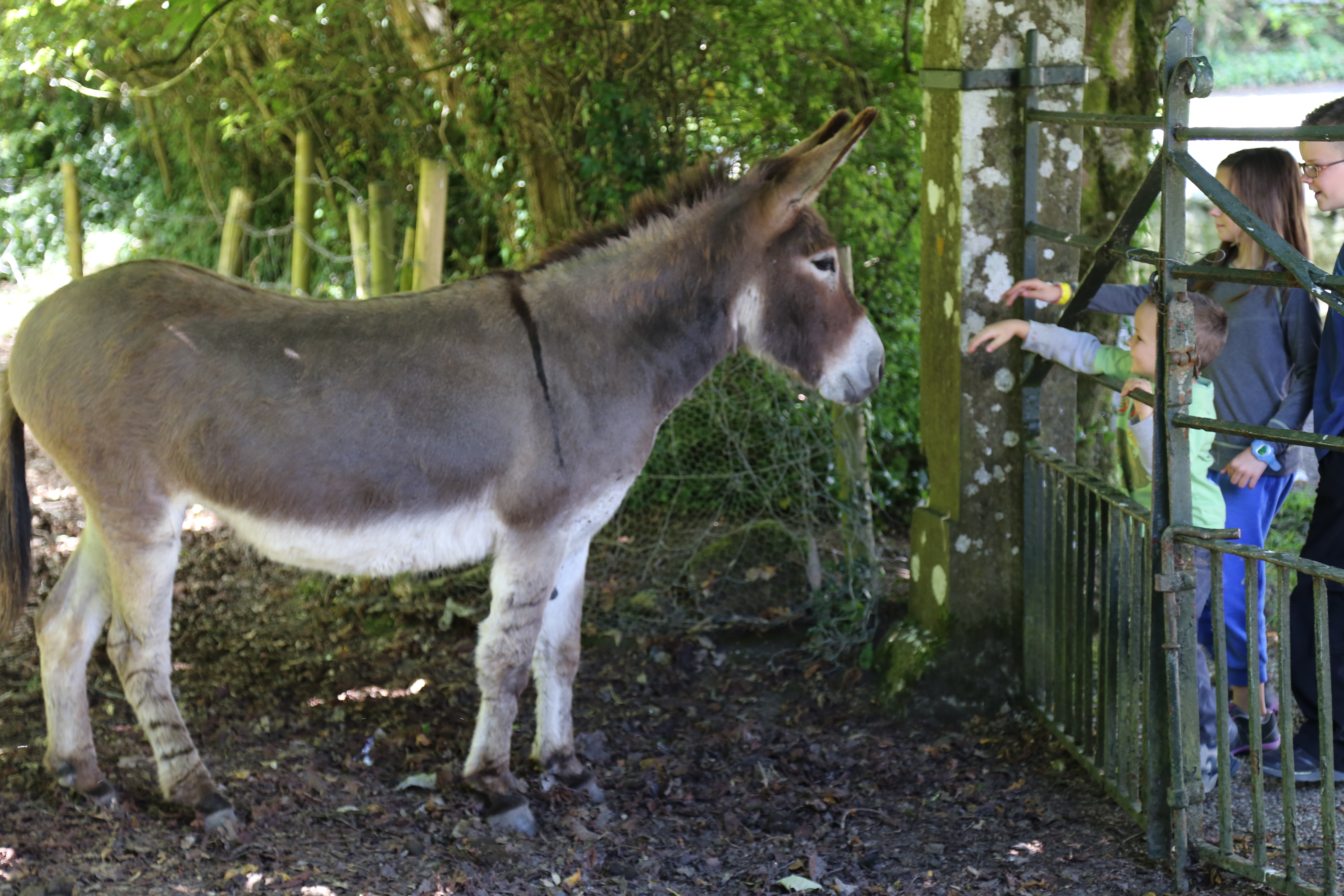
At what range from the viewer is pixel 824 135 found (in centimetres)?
363

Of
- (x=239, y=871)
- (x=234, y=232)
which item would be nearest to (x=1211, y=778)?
(x=239, y=871)

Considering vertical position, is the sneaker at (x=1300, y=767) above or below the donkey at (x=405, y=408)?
below

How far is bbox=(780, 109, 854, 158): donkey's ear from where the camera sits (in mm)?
3545

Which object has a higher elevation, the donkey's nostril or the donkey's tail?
the donkey's nostril

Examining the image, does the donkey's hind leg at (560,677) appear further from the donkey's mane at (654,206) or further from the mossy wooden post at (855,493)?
the mossy wooden post at (855,493)

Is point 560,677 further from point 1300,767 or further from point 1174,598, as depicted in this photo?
point 1300,767

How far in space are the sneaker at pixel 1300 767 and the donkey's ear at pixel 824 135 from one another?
8.02ft

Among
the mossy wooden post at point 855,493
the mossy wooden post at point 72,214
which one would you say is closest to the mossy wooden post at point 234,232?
the mossy wooden post at point 72,214

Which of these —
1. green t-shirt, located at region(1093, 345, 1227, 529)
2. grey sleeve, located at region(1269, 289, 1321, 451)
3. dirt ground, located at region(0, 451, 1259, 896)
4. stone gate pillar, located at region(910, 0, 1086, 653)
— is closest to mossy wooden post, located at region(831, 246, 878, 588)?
dirt ground, located at region(0, 451, 1259, 896)

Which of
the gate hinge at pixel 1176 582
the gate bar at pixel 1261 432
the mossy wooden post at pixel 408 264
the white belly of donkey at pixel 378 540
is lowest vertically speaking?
the gate hinge at pixel 1176 582

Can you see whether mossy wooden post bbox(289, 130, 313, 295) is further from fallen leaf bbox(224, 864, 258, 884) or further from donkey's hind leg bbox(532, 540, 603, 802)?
fallen leaf bbox(224, 864, 258, 884)

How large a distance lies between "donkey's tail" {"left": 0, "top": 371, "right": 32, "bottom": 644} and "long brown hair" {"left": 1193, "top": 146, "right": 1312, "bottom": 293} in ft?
12.9

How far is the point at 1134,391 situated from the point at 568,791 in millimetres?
2313

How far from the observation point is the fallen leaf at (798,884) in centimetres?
312
